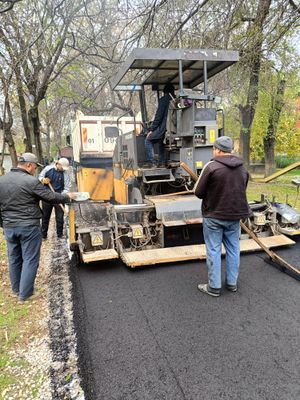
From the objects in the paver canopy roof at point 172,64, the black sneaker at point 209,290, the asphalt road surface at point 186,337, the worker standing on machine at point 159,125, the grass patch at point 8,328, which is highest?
the paver canopy roof at point 172,64

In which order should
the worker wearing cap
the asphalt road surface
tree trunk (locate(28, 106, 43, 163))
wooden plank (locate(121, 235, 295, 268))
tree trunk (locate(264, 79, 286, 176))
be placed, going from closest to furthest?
the asphalt road surface
wooden plank (locate(121, 235, 295, 268))
the worker wearing cap
tree trunk (locate(28, 106, 43, 163))
tree trunk (locate(264, 79, 286, 176))

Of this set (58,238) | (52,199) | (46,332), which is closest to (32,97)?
(58,238)

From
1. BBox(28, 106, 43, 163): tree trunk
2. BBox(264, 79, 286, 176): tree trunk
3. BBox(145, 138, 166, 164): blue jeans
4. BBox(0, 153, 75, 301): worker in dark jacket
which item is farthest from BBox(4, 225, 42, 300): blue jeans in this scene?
BBox(264, 79, 286, 176): tree trunk

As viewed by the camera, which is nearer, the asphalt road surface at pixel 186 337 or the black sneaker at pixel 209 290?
A: the asphalt road surface at pixel 186 337

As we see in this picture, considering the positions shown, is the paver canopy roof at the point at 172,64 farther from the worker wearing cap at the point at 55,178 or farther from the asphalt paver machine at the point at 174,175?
the worker wearing cap at the point at 55,178

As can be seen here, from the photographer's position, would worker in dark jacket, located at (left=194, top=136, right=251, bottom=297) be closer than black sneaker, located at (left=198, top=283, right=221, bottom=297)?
Yes

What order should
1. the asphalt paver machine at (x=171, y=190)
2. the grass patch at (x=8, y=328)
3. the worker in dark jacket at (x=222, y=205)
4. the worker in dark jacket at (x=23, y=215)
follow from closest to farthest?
the grass patch at (x=8, y=328), the worker in dark jacket at (x=222, y=205), the worker in dark jacket at (x=23, y=215), the asphalt paver machine at (x=171, y=190)

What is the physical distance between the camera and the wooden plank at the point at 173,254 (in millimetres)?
4859

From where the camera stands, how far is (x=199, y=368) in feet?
9.06

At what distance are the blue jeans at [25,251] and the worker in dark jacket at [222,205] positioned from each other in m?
2.04

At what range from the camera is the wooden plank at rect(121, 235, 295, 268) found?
15.9 ft

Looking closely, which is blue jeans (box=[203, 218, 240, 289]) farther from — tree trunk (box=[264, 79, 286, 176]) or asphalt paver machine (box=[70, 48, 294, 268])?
tree trunk (box=[264, 79, 286, 176])

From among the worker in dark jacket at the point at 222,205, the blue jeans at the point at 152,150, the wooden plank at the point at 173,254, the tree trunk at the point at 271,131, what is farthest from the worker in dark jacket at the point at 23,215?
the tree trunk at the point at 271,131

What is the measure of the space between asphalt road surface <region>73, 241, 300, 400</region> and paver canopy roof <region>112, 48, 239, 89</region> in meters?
3.08
